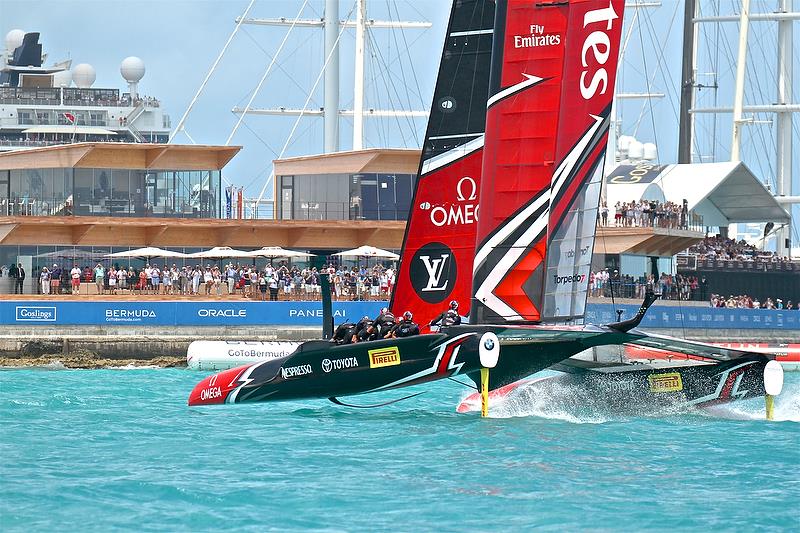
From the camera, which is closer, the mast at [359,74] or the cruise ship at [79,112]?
the mast at [359,74]

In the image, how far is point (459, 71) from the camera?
2272 cm

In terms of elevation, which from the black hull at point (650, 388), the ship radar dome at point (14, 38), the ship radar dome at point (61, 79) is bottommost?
the black hull at point (650, 388)

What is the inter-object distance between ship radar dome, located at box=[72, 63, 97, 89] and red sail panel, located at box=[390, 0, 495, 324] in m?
68.2

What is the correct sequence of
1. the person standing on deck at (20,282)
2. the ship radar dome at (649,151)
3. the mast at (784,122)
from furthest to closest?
the ship radar dome at (649,151), the mast at (784,122), the person standing on deck at (20,282)

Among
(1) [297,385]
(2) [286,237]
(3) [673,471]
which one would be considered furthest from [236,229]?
(3) [673,471]

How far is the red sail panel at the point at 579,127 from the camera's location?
1934cm

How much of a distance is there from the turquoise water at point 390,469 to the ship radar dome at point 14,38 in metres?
73.4

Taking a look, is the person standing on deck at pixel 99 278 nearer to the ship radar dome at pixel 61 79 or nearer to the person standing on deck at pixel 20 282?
the person standing on deck at pixel 20 282

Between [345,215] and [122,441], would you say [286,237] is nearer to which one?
[345,215]

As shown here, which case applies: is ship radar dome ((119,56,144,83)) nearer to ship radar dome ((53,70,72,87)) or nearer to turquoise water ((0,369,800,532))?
ship radar dome ((53,70,72,87))

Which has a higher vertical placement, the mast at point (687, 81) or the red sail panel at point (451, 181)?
the mast at point (687, 81)

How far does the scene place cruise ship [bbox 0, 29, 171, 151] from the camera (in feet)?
271

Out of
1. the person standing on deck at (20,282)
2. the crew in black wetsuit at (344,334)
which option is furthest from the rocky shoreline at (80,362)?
the crew in black wetsuit at (344,334)

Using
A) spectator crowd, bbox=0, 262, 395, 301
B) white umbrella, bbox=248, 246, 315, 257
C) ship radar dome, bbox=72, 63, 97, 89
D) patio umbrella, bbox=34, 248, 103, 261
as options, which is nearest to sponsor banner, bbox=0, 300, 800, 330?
spectator crowd, bbox=0, 262, 395, 301
